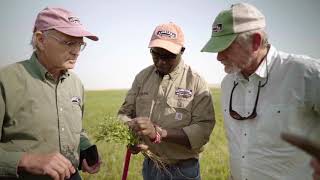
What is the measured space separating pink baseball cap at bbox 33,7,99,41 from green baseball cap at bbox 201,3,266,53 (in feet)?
3.79

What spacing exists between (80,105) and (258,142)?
1752 mm

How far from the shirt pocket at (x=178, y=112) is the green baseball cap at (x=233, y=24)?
84cm

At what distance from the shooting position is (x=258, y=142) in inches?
138

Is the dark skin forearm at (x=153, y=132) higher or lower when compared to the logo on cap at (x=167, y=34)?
lower

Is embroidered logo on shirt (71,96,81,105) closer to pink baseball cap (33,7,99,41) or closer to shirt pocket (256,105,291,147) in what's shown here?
pink baseball cap (33,7,99,41)

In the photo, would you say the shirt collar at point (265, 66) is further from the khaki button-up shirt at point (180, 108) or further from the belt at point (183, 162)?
the belt at point (183, 162)

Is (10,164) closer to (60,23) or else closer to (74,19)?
(60,23)

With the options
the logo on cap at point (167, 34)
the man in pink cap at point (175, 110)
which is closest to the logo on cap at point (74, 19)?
the man in pink cap at point (175, 110)

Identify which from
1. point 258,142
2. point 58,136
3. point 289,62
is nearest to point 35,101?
point 58,136

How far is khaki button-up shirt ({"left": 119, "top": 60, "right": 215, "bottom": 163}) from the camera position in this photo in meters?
4.41

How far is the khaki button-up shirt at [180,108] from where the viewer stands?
441 centimetres

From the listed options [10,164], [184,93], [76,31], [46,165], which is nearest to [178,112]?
[184,93]

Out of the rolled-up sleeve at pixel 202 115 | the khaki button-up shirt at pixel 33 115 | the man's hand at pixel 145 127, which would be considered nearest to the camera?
the khaki button-up shirt at pixel 33 115

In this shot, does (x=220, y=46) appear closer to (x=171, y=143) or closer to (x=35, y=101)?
(x=171, y=143)
